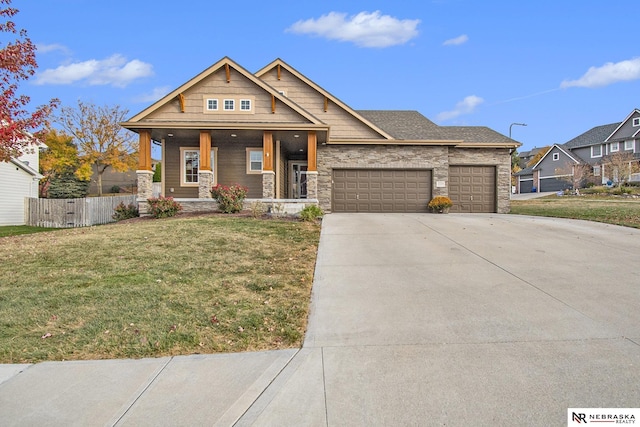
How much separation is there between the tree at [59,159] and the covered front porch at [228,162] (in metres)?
21.6

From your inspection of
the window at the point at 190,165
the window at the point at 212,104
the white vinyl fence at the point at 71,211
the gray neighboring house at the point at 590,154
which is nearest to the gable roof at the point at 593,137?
the gray neighboring house at the point at 590,154

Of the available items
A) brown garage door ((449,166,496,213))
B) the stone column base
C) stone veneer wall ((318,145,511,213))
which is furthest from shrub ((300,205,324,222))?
brown garage door ((449,166,496,213))

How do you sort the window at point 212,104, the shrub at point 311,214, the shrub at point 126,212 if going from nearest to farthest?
the shrub at point 311,214 → the shrub at point 126,212 → the window at point 212,104

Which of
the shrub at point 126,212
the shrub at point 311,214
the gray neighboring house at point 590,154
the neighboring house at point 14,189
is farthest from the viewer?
the gray neighboring house at point 590,154

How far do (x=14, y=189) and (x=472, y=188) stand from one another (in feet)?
80.7

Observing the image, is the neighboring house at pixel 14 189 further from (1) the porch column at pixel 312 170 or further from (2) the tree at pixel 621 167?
(2) the tree at pixel 621 167

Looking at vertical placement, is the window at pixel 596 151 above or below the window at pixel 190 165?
above

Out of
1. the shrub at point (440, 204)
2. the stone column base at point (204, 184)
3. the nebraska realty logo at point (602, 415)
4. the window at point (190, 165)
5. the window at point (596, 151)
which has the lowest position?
the nebraska realty logo at point (602, 415)

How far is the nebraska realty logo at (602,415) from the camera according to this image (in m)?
3.09

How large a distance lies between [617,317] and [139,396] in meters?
5.27

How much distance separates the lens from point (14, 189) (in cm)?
2400

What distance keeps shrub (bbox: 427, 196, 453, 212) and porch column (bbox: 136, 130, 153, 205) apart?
1195cm

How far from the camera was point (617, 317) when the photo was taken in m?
5.09

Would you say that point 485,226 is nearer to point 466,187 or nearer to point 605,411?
point 466,187
